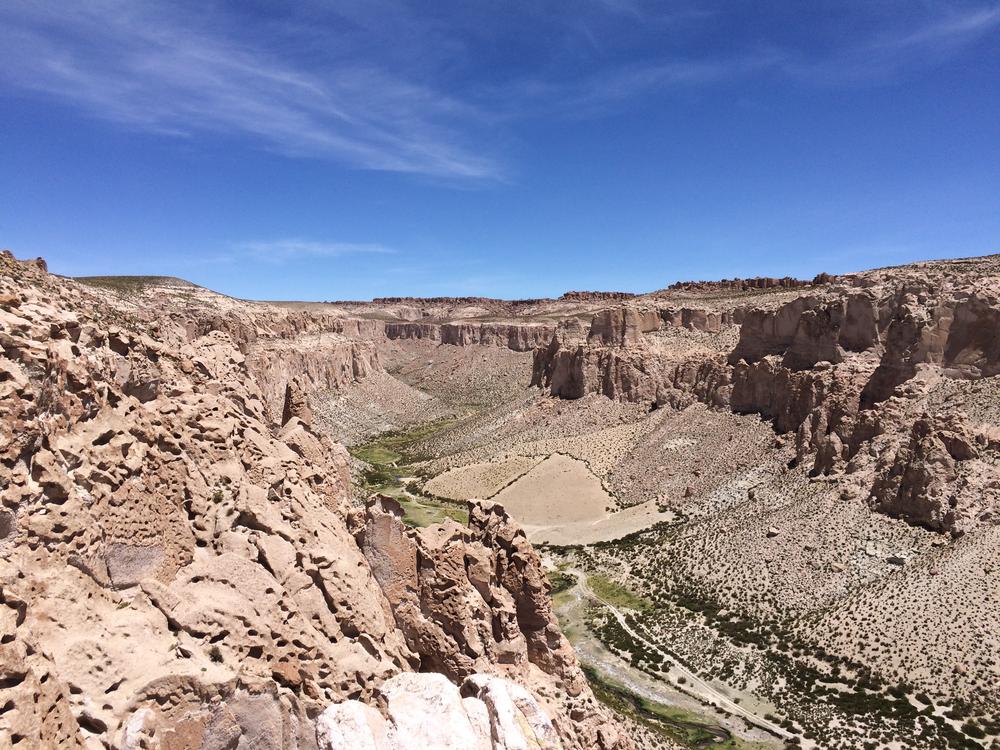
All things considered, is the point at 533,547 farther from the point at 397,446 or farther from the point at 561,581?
the point at 397,446

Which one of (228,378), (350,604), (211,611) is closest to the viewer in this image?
(211,611)

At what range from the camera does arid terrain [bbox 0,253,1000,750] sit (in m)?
9.37

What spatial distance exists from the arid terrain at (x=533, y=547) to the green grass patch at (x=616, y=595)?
21cm

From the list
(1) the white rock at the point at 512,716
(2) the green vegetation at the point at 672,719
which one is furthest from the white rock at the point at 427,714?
(2) the green vegetation at the point at 672,719

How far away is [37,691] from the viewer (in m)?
7.23

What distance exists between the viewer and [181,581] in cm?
1082

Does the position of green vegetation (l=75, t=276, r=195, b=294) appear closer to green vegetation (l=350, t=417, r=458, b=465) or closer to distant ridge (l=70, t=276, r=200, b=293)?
distant ridge (l=70, t=276, r=200, b=293)

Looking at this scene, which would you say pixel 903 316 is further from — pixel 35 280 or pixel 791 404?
pixel 35 280

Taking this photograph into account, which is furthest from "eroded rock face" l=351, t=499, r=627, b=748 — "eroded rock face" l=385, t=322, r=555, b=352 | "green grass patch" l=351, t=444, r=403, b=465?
"eroded rock face" l=385, t=322, r=555, b=352

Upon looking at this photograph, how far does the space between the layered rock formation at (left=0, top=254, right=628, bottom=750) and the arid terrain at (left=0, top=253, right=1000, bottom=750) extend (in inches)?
2.0

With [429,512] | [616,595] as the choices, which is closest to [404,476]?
[429,512]

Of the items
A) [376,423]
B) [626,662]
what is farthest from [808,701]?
[376,423]

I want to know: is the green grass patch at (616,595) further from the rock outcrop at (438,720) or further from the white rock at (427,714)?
the white rock at (427,714)

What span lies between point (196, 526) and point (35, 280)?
7030 millimetres
